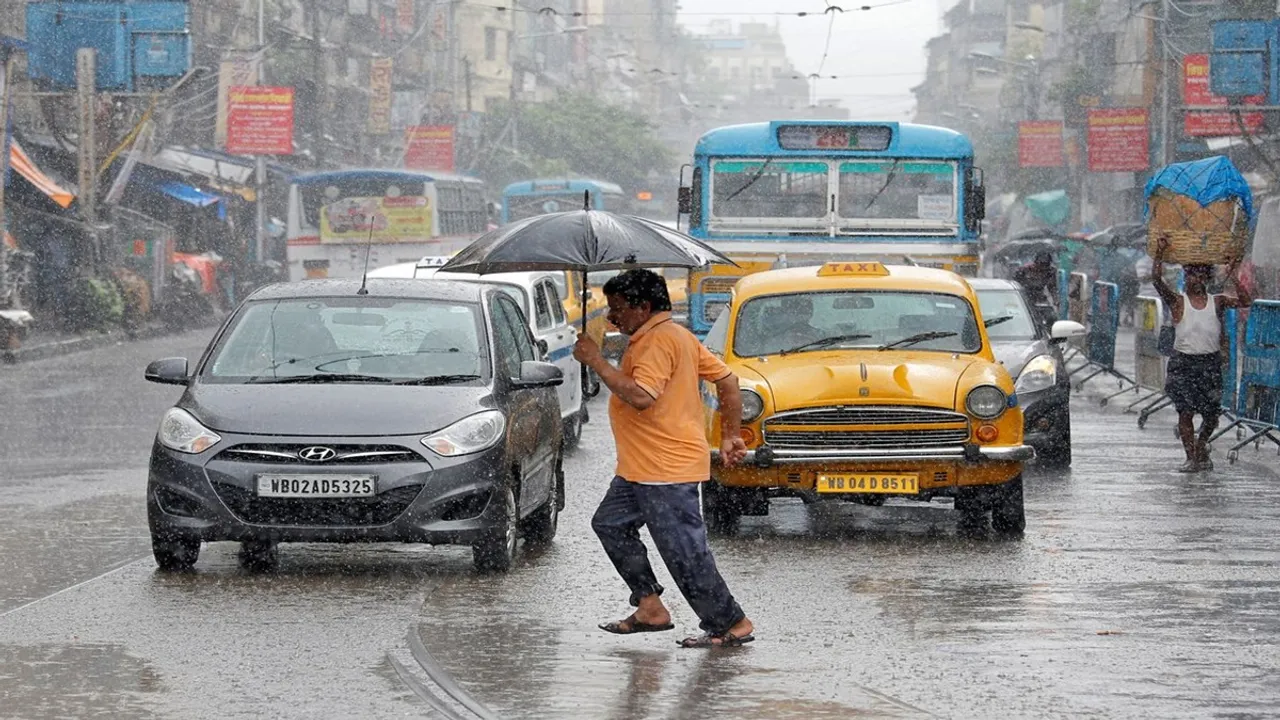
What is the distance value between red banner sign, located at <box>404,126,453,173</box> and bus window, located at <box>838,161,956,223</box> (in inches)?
1744

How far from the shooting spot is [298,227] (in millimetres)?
43969

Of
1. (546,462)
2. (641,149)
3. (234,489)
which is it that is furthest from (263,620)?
(641,149)

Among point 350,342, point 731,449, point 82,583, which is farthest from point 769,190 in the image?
point 731,449

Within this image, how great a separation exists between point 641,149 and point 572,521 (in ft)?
269

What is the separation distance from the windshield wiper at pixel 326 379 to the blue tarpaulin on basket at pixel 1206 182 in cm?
987

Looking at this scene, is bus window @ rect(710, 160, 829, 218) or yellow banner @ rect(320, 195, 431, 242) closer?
bus window @ rect(710, 160, 829, 218)

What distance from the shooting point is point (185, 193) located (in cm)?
4684

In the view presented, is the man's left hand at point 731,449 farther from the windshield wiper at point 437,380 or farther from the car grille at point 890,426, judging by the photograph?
the car grille at point 890,426

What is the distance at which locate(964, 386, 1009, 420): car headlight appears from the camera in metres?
12.0

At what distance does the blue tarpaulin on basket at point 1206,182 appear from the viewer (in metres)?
18.6

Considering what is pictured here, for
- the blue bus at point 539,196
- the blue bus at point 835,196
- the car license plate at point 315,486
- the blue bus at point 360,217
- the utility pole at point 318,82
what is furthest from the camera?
the utility pole at point 318,82

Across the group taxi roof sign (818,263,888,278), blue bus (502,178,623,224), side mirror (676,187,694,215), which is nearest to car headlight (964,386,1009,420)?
taxi roof sign (818,263,888,278)

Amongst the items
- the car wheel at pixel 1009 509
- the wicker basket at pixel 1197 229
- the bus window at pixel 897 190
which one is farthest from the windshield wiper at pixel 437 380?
the bus window at pixel 897 190

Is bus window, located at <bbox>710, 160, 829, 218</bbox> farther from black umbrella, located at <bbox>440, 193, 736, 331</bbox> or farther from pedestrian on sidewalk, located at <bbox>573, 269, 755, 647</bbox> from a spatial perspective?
pedestrian on sidewalk, located at <bbox>573, 269, 755, 647</bbox>
